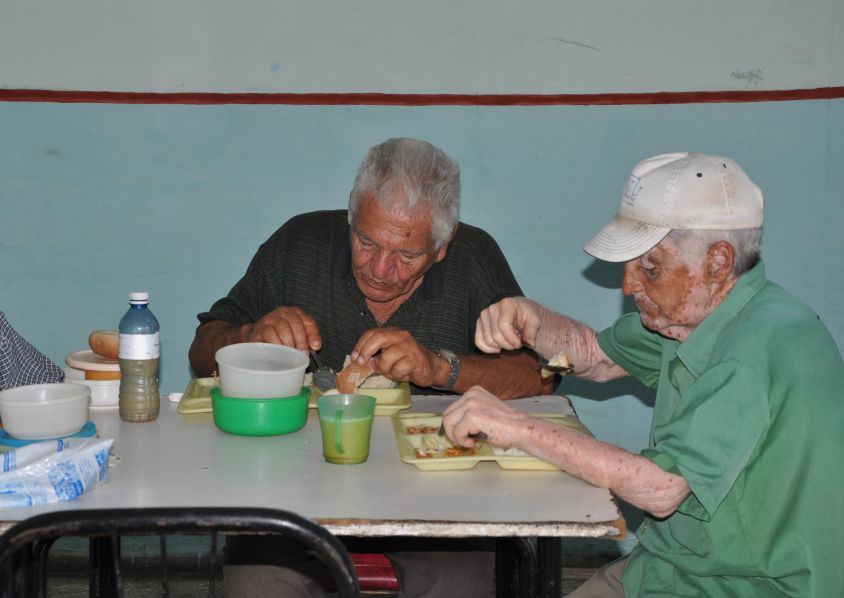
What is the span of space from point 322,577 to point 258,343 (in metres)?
0.71

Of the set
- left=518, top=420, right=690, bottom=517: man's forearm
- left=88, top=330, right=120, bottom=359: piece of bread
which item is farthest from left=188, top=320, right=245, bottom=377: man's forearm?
left=518, top=420, right=690, bottom=517: man's forearm

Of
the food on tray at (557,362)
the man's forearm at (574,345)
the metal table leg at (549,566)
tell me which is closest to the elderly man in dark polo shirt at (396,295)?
the man's forearm at (574,345)

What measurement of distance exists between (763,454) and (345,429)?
92 centimetres

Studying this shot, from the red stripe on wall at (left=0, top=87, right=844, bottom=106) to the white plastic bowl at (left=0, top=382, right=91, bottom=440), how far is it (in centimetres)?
187

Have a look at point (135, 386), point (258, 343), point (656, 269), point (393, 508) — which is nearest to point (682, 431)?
point (656, 269)

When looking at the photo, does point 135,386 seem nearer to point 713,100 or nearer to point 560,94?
point 560,94

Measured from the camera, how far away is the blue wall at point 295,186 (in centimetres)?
388

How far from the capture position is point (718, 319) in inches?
84.4

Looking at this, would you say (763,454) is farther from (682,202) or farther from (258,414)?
(258,414)

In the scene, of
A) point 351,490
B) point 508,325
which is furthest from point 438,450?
point 508,325

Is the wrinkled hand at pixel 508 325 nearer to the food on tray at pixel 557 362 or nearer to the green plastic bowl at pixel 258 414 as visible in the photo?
the food on tray at pixel 557 362

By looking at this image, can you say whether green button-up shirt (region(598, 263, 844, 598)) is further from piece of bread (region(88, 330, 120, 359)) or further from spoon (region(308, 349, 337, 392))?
piece of bread (region(88, 330, 120, 359))

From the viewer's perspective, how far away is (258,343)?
2.58 meters

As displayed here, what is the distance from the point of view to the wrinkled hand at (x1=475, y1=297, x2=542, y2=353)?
270cm
